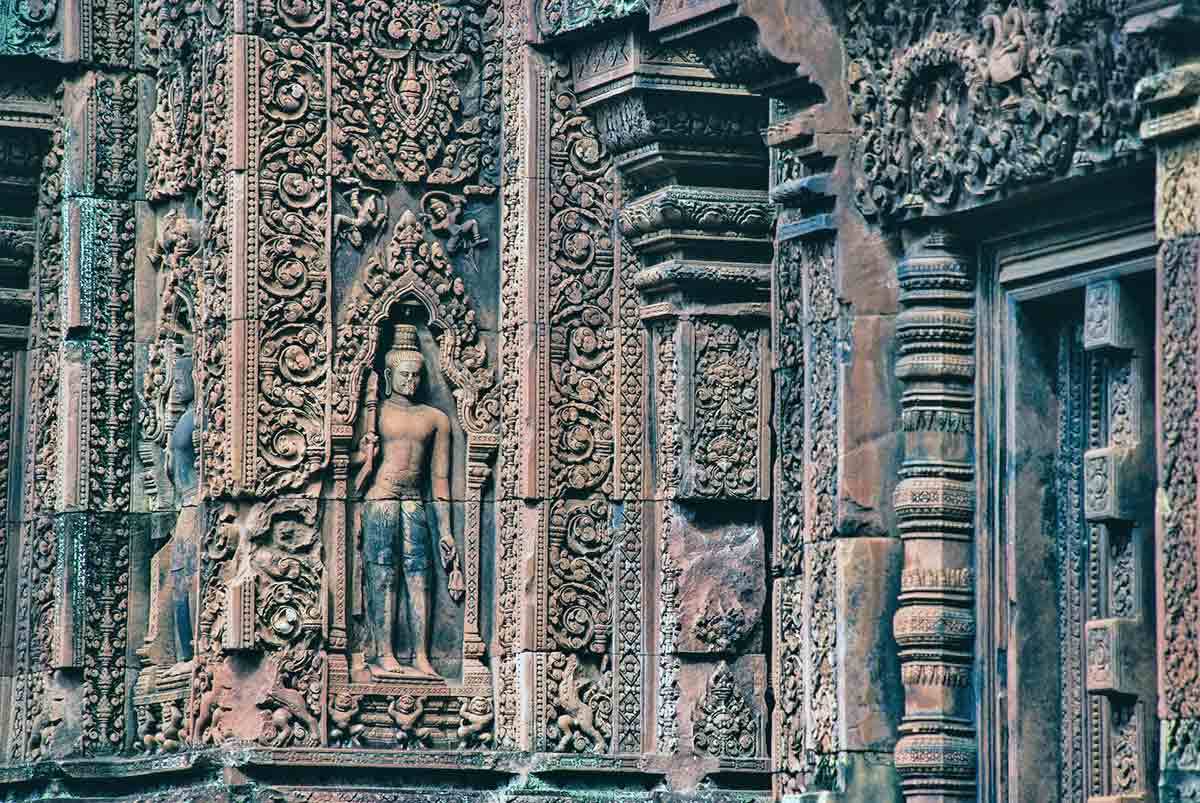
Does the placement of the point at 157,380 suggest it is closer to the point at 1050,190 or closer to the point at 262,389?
the point at 262,389

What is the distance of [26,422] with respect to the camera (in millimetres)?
24016

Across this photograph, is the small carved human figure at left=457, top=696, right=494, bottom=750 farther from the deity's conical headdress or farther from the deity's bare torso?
the deity's conical headdress

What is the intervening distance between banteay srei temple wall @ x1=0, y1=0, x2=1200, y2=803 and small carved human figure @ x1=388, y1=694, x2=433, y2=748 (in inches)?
0.9

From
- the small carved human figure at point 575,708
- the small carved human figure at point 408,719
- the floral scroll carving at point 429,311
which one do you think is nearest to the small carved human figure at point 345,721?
the small carved human figure at point 408,719

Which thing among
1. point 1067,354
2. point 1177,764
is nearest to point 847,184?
point 1067,354

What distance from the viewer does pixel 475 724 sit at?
21.7 meters

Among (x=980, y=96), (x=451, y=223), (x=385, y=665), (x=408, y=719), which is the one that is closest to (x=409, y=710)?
(x=408, y=719)

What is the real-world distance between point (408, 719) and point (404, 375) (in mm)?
1628

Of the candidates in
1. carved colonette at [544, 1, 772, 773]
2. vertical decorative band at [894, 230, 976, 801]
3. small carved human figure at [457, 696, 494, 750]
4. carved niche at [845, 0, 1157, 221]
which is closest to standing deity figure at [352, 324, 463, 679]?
small carved human figure at [457, 696, 494, 750]

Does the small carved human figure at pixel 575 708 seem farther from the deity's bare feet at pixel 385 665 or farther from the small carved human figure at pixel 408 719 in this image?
the deity's bare feet at pixel 385 665

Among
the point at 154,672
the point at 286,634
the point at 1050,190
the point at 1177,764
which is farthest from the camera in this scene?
the point at 154,672

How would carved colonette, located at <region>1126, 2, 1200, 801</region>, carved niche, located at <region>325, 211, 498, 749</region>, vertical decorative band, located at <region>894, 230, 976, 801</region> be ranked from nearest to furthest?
carved colonette, located at <region>1126, 2, 1200, 801</region> < vertical decorative band, located at <region>894, 230, 976, 801</region> < carved niche, located at <region>325, 211, 498, 749</region>

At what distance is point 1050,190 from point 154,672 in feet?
24.1

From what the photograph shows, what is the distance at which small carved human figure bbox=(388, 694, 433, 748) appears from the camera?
21.6 metres
